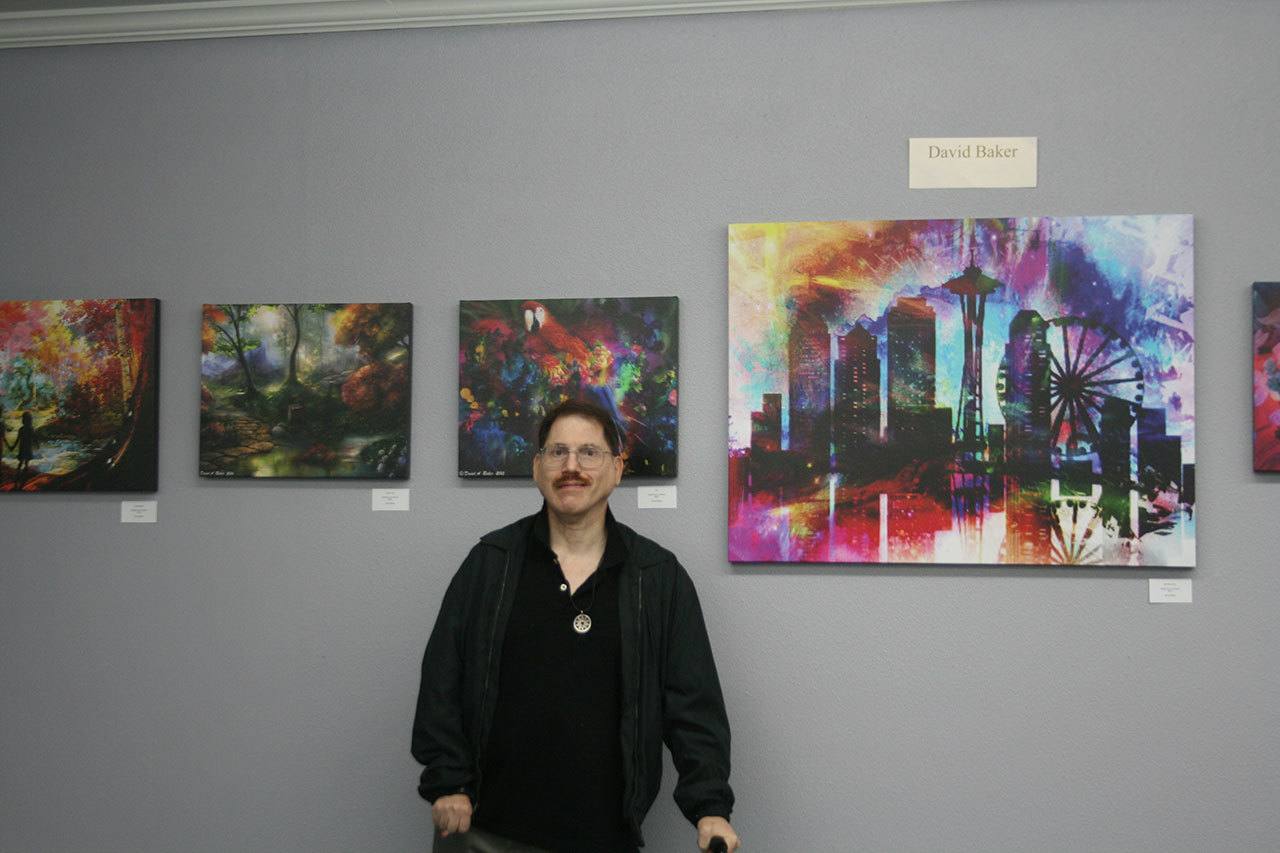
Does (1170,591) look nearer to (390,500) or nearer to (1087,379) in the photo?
(1087,379)

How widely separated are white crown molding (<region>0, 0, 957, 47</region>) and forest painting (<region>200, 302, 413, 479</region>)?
0.86 meters

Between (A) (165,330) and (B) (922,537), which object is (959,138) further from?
(A) (165,330)

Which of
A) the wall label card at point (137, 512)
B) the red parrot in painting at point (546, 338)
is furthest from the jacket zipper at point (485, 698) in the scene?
the wall label card at point (137, 512)

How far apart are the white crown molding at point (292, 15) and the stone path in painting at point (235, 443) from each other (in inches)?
46.8

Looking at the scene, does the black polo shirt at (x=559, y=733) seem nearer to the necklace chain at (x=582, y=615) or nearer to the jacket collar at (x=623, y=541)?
the necklace chain at (x=582, y=615)

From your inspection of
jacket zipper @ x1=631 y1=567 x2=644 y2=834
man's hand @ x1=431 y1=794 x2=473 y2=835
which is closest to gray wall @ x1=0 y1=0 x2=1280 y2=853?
jacket zipper @ x1=631 y1=567 x2=644 y2=834

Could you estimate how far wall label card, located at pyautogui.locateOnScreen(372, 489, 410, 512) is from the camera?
9.37 ft

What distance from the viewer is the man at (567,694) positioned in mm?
2232

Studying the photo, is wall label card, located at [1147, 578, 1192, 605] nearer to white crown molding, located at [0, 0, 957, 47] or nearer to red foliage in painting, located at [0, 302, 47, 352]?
white crown molding, located at [0, 0, 957, 47]

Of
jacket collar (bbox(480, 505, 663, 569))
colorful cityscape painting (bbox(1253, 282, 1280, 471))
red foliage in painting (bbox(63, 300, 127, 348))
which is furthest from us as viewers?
red foliage in painting (bbox(63, 300, 127, 348))

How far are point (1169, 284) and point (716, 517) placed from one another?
1399 mm

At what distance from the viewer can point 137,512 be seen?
2.95 metres

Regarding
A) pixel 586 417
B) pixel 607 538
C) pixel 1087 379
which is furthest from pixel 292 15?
pixel 1087 379

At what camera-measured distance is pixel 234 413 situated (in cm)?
290
